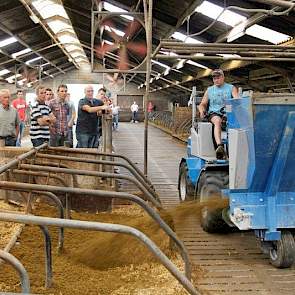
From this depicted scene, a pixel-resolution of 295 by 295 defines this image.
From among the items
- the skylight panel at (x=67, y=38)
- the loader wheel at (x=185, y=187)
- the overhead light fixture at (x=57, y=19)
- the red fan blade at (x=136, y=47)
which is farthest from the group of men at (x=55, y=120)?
the skylight panel at (x=67, y=38)

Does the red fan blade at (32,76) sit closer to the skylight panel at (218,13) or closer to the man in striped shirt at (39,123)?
the skylight panel at (218,13)

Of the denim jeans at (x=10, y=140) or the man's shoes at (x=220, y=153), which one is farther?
the denim jeans at (x=10, y=140)

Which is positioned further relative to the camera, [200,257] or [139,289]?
[200,257]

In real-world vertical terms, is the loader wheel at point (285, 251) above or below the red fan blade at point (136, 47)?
below

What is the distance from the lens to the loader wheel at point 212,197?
5145mm

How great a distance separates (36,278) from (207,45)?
11.1ft

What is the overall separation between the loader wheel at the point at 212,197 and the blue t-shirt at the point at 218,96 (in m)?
1.02

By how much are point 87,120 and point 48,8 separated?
7.68 m

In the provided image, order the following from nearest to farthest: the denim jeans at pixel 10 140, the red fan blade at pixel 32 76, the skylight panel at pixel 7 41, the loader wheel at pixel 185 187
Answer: the loader wheel at pixel 185 187 < the denim jeans at pixel 10 140 < the skylight panel at pixel 7 41 < the red fan blade at pixel 32 76

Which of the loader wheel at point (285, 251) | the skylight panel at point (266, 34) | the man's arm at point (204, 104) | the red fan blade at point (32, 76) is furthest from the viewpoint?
the red fan blade at point (32, 76)

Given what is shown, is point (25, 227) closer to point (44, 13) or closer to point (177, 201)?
point (177, 201)

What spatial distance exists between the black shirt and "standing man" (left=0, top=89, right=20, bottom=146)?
3.26 feet

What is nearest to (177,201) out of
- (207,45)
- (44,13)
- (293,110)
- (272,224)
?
(207,45)

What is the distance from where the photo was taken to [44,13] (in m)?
15.0
